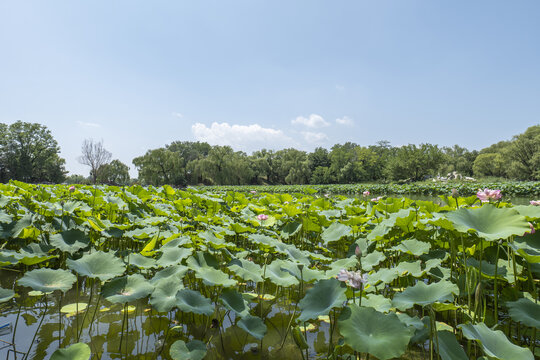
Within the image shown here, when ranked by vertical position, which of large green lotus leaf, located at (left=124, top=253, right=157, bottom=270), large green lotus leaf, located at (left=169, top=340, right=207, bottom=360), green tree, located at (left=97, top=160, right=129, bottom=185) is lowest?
large green lotus leaf, located at (left=169, top=340, right=207, bottom=360)

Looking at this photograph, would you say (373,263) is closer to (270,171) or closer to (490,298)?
(490,298)

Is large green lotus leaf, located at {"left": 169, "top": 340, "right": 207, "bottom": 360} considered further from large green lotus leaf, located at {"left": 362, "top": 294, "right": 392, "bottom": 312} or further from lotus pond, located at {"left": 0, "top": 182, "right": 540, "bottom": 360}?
large green lotus leaf, located at {"left": 362, "top": 294, "right": 392, "bottom": 312}

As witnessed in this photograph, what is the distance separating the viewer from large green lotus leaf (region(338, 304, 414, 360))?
0.79 m

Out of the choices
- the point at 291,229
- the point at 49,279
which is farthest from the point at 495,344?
the point at 49,279

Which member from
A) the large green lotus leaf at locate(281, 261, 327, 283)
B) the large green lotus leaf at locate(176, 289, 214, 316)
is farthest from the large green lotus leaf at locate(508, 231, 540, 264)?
the large green lotus leaf at locate(176, 289, 214, 316)

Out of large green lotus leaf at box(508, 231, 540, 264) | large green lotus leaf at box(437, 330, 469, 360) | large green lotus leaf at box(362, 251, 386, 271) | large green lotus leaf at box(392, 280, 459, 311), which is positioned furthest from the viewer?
large green lotus leaf at box(362, 251, 386, 271)

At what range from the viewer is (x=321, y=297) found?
112 cm

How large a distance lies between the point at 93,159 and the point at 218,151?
16.3 metres

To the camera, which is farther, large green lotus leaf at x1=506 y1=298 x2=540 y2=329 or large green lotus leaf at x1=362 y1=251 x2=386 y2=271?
large green lotus leaf at x1=362 y1=251 x2=386 y2=271

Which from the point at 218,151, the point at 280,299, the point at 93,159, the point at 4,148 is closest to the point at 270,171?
the point at 218,151

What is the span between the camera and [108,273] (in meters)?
1.28

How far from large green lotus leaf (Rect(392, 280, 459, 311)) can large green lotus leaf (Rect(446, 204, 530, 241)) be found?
26cm

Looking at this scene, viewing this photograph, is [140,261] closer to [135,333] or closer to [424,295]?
[135,333]

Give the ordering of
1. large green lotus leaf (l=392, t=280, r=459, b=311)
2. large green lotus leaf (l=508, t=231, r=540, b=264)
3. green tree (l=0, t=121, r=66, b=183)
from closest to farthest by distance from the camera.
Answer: large green lotus leaf (l=392, t=280, r=459, b=311), large green lotus leaf (l=508, t=231, r=540, b=264), green tree (l=0, t=121, r=66, b=183)
